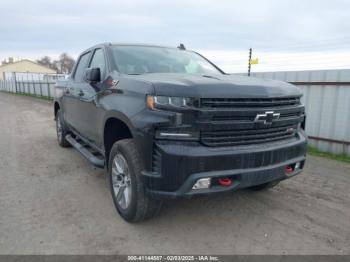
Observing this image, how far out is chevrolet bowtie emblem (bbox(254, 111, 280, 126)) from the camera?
285 centimetres

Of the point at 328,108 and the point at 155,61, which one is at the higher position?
the point at 155,61

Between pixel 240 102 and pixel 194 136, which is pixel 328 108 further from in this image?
pixel 194 136

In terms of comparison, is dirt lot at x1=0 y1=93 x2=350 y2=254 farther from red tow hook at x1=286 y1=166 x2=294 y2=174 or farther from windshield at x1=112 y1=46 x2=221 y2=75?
windshield at x1=112 y1=46 x2=221 y2=75

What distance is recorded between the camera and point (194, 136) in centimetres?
264

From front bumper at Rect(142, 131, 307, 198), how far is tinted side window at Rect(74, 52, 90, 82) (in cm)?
289

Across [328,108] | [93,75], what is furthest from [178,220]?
[328,108]

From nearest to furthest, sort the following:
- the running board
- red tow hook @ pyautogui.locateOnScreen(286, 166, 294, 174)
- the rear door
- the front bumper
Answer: the front bumper
red tow hook @ pyautogui.locateOnScreen(286, 166, 294, 174)
the running board
the rear door

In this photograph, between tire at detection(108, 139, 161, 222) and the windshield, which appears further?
the windshield

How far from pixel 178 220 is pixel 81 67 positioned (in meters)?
3.29

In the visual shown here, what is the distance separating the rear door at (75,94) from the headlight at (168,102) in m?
2.29

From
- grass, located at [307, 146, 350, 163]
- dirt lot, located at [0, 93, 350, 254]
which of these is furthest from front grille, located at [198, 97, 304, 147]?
grass, located at [307, 146, 350, 163]

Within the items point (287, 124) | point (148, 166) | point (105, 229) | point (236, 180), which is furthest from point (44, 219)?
point (287, 124)

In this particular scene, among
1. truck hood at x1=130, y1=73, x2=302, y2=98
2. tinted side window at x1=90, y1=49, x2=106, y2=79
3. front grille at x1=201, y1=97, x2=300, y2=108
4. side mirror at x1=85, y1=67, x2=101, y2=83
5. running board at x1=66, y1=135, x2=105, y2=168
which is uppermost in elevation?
tinted side window at x1=90, y1=49, x2=106, y2=79

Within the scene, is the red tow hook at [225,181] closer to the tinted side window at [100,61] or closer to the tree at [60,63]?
the tinted side window at [100,61]
